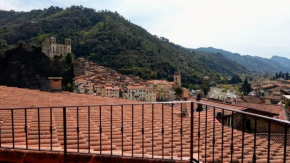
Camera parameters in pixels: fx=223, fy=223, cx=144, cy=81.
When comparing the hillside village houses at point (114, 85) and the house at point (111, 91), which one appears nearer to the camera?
the house at point (111, 91)

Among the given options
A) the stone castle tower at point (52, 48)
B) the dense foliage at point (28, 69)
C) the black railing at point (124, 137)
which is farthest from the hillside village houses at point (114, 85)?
the black railing at point (124, 137)

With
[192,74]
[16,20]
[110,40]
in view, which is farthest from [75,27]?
[192,74]

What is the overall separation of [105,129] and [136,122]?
1.09m

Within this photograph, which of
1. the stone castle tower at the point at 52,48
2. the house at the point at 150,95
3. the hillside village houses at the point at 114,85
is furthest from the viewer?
the stone castle tower at the point at 52,48

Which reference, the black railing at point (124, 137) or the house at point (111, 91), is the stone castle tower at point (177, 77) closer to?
the house at point (111, 91)

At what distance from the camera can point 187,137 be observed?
4.81 m

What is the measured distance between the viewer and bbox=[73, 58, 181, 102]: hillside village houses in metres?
58.0

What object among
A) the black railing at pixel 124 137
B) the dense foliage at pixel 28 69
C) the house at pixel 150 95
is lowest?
the house at pixel 150 95

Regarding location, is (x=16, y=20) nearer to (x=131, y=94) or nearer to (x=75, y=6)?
(x=75, y=6)

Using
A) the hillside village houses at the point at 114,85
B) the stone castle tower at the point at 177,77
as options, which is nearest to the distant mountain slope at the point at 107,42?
the hillside village houses at the point at 114,85

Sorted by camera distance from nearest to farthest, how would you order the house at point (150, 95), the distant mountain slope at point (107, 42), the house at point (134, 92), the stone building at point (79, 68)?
the house at point (134, 92), the house at point (150, 95), the stone building at point (79, 68), the distant mountain slope at point (107, 42)

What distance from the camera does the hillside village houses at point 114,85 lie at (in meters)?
58.0

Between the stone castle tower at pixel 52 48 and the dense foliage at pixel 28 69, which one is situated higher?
the stone castle tower at pixel 52 48

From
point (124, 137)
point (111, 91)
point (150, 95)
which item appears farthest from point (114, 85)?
point (124, 137)
